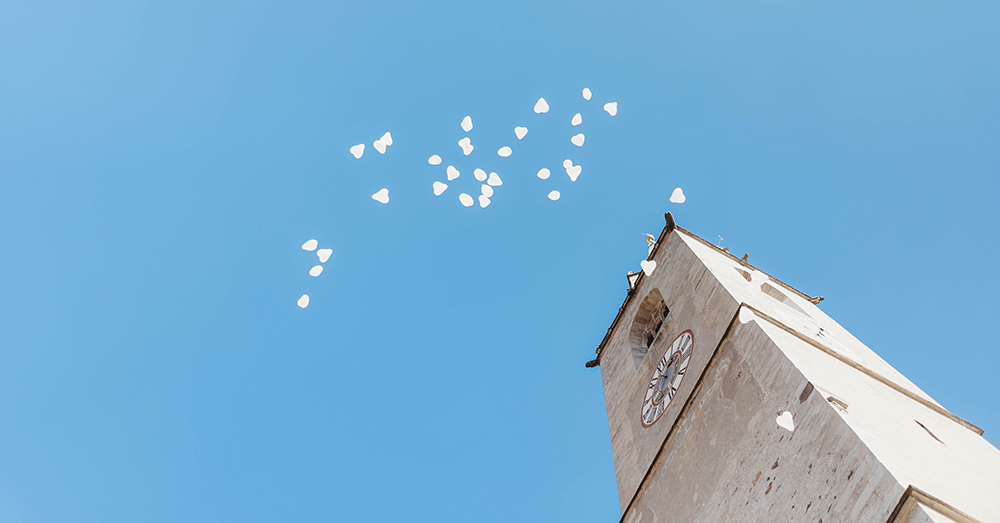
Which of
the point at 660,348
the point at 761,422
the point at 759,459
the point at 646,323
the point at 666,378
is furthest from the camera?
the point at 646,323

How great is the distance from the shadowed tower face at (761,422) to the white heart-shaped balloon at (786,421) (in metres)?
0.01

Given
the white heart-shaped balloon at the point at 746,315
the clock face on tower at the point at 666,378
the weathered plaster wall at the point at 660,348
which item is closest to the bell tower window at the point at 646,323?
the weathered plaster wall at the point at 660,348

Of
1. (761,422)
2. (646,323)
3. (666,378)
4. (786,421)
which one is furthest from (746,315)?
(646,323)

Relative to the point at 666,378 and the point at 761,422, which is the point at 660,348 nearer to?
the point at 666,378

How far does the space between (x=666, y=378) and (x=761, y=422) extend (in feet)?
13.5

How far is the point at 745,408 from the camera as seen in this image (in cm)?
968

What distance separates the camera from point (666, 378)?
13.2m

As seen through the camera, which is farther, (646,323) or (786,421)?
(646,323)

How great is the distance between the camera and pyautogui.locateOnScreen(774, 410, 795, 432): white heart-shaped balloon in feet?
27.5

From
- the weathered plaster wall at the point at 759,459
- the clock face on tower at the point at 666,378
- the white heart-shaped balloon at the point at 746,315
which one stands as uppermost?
the white heart-shaped balloon at the point at 746,315

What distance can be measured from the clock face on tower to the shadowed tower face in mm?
41

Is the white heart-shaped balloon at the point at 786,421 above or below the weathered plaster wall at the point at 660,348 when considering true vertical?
below

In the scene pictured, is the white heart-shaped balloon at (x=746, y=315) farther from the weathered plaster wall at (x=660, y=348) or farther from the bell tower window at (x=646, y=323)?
the bell tower window at (x=646, y=323)

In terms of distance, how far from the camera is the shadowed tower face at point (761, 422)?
7180 mm
